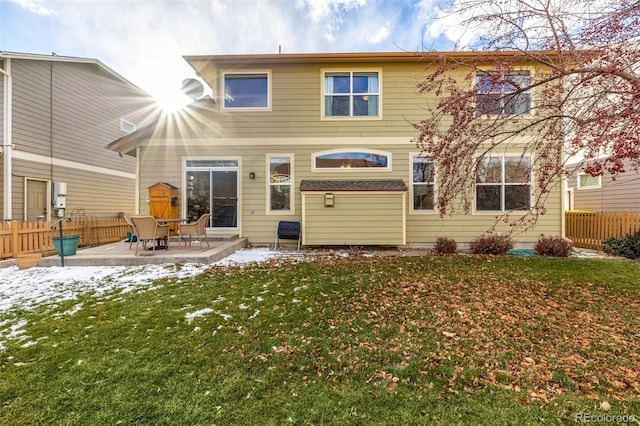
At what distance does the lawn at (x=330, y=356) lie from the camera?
2.08m

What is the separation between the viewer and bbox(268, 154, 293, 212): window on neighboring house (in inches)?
363

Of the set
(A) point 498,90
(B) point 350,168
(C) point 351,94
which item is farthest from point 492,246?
(C) point 351,94

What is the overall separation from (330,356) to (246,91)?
8853mm

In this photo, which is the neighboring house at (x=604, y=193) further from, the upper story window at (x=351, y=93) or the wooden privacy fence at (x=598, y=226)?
the upper story window at (x=351, y=93)

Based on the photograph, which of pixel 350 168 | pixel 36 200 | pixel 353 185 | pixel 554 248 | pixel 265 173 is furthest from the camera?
pixel 36 200

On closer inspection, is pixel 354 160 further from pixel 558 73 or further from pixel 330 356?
pixel 330 356

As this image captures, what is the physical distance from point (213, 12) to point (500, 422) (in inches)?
533

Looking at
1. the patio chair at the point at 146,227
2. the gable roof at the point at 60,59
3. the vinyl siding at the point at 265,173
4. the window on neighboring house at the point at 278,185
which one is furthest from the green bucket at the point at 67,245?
the gable roof at the point at 60,59

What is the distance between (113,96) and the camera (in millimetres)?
13031

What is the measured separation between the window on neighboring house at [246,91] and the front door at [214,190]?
1.94 metres

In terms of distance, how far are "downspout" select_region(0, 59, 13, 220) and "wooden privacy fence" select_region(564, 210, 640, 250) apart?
1818 centimetres

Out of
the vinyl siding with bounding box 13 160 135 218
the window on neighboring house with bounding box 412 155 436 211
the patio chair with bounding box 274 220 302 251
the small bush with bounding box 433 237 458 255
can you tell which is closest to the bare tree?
Answer: the small bush with bounding box 433 237 458 255

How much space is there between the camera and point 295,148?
9.13 meters

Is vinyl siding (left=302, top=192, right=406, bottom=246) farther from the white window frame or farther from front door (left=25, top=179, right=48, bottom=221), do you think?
front door (left=25, top=179, right=48, bottom=221)
